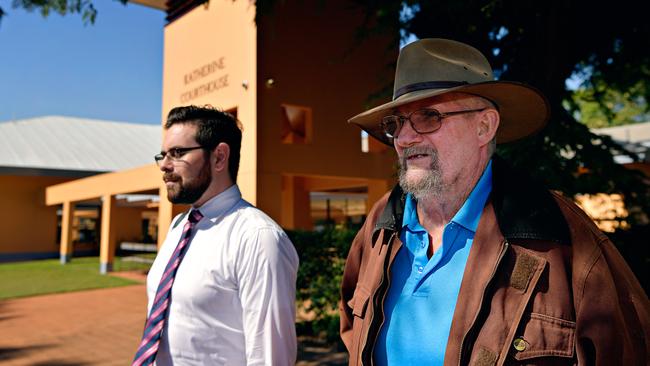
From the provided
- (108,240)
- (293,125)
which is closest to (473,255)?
(293,125)

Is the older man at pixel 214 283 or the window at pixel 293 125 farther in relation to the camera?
the window at pixel 293 125

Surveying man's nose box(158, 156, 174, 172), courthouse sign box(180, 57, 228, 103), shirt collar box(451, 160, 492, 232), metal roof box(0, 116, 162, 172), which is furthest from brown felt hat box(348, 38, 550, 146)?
metal roof box(0, 116, 162, 172)

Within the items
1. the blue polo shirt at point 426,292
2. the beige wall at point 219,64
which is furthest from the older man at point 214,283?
the beige wall at point 219,64

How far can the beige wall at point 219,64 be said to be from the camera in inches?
460

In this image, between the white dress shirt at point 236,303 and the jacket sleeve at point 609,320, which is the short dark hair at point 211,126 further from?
the jacket sleeve at point 609,320

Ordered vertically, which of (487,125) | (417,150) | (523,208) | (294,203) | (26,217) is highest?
(294,203)

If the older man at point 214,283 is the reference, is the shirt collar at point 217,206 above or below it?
above

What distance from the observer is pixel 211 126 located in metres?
2.58

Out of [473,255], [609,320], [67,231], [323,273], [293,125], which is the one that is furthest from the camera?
[67,231]

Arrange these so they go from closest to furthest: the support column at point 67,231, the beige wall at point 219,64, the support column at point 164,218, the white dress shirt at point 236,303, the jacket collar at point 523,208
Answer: the jacket collar at point 523,208, the white dress shirt at point 236,303, the beige wall at point 219,64, the support column at point 164,218, the support column at point 67,231

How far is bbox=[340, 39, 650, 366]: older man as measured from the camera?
1343mm

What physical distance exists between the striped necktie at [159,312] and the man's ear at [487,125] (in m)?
1.55

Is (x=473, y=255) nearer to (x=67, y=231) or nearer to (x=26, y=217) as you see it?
(x=67, y=231)

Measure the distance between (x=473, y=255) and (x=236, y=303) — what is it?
1.16 meters
